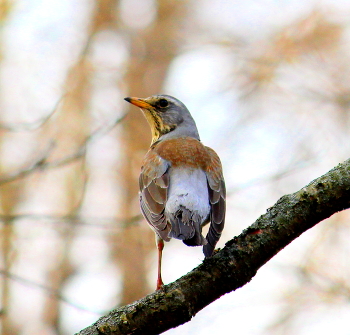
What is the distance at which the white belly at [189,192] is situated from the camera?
5621 mm

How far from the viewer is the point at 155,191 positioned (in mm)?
6098

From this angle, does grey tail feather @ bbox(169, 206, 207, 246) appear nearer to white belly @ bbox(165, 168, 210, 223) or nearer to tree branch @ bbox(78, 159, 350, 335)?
white belly @ bbox(165, 168, 210, 223)

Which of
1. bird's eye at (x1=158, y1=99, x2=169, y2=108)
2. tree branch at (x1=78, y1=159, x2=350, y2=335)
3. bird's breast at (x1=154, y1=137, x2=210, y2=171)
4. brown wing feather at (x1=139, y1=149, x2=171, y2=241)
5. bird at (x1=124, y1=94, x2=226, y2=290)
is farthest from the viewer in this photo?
bird's eye at (x1=158, y1=99, x2=169, y2=108)

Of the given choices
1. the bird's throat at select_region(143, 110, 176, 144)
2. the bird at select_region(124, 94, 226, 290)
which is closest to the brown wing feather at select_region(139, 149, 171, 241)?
the bird at select_region(124, 94, 226, 290)

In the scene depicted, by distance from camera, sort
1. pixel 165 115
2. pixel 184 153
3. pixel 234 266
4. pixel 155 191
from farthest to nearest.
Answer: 1. pixel 165 115
2. pixel 184 153
3. pixel 155 191
4. pixel 234 266

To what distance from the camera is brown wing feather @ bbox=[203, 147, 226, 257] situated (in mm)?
4965

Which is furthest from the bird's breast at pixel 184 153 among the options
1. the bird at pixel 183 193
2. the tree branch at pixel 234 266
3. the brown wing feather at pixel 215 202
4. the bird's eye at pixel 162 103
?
the tree branch at pixel 234 266

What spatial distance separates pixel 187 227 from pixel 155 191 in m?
1.02

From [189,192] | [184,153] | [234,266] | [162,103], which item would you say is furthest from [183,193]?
[162,103]

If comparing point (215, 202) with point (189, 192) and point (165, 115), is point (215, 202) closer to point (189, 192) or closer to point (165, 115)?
point (189, 192)

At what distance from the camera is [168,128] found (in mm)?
8234

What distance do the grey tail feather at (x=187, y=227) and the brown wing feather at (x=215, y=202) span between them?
10 centimetres

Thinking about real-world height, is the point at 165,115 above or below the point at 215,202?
above

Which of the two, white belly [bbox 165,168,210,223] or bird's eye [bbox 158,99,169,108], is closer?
white belly [bbox 165,168,210,223]
